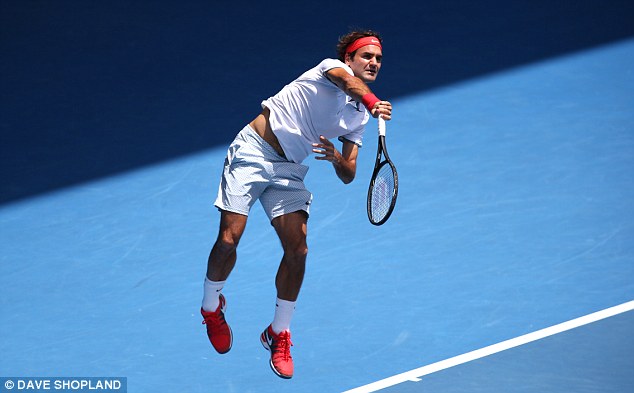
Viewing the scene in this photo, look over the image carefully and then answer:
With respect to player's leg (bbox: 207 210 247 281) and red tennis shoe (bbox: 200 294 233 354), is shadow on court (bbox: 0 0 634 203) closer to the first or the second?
red tennis shoe (bbox: 200 294 233 354)

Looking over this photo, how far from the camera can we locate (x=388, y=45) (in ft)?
→ 53.1

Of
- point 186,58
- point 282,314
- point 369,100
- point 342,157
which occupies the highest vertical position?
point 369,100

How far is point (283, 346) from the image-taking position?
30.6 feet

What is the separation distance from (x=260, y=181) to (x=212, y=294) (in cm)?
93

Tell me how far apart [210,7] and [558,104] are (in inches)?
189

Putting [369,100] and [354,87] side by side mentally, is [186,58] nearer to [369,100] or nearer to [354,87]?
[354,87]

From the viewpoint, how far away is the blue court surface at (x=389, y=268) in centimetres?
1107

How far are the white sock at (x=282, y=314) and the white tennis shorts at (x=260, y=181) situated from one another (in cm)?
66

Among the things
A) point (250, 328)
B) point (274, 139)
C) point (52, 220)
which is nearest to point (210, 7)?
point (52, 220)

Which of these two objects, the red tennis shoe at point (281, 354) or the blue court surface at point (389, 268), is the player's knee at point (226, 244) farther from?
the blue court surface at point (389, 268)

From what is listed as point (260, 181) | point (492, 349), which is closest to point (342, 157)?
point (260, 181)

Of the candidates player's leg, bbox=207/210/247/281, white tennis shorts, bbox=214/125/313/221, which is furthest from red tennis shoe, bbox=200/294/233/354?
white tennis shorts, bbox=214/125/313/221

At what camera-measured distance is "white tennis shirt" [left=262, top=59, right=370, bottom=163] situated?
28.8 ft

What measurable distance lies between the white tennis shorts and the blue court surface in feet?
7.72
